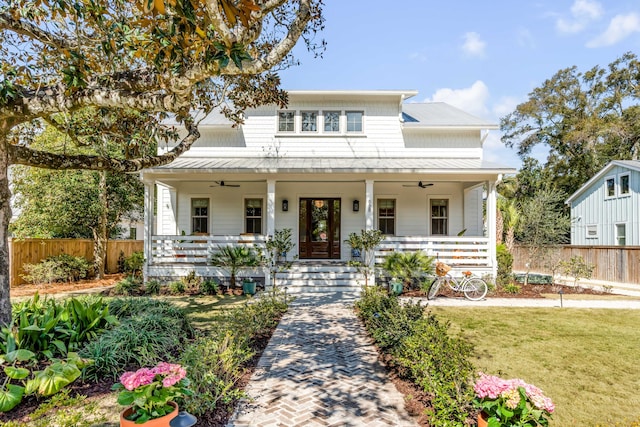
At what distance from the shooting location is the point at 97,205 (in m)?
13.9

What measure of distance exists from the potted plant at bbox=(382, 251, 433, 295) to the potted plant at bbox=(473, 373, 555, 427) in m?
7.69

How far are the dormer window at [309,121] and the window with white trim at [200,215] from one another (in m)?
4.72

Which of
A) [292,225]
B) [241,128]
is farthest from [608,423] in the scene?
[241,128]

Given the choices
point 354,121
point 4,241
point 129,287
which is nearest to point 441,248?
point 354,121

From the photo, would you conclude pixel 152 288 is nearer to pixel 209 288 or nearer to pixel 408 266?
pixel 209 288

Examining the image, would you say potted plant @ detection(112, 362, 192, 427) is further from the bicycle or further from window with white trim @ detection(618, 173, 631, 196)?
window with white trim @ detection(618, 173, 631, 196)

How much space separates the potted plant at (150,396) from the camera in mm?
2730

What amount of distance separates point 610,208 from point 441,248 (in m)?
14.9

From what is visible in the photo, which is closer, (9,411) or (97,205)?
(9,411)

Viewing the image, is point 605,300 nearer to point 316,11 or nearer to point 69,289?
point 316,11

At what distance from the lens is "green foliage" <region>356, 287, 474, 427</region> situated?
3195 millimetres

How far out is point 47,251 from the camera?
13.1 meters

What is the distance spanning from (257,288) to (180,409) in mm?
7786

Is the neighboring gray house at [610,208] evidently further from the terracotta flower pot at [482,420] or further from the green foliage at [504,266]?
the terracotta flower pot at [482,420]
